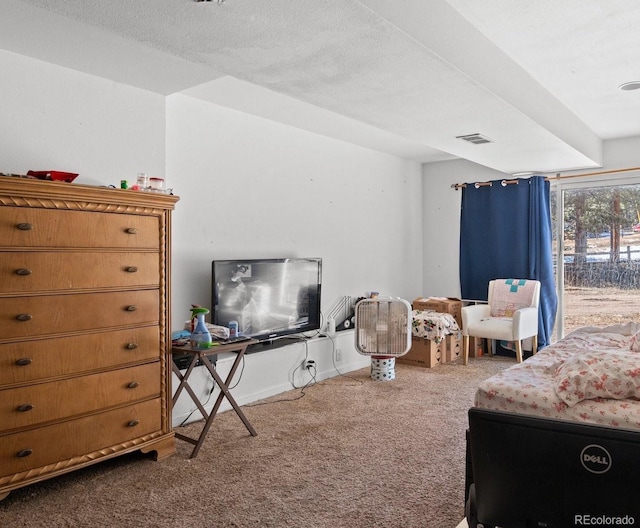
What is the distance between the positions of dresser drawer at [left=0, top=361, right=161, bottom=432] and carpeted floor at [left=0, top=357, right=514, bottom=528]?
412 millimetres

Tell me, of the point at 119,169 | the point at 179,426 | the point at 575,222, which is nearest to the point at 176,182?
the point at 119,169

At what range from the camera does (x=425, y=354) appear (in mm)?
5297

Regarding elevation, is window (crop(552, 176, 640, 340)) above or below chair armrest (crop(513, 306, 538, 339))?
above

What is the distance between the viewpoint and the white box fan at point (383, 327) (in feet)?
15.5

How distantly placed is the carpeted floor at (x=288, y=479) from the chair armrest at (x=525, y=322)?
1.59 m

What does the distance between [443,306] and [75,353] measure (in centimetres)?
416

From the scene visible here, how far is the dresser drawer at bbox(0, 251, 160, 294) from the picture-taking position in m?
2.41

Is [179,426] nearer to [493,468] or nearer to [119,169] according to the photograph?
[119,169]

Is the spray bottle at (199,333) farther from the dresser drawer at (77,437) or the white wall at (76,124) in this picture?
the white wall at (76,124)

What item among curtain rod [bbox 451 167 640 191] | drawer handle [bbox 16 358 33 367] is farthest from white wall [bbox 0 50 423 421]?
drawer handle [bbox 16 358 33 367]

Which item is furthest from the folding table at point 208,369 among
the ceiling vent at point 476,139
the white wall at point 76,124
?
the ceiling vent at point 476,139

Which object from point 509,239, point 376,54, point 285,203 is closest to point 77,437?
point 376,54

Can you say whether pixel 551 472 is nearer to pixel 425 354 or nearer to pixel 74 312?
pixel 74 312

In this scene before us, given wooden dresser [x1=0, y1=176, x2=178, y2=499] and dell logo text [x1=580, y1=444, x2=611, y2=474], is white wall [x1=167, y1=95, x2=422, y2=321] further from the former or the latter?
dell logo text [x1=580, y1=444, x2=611, y2=474]
